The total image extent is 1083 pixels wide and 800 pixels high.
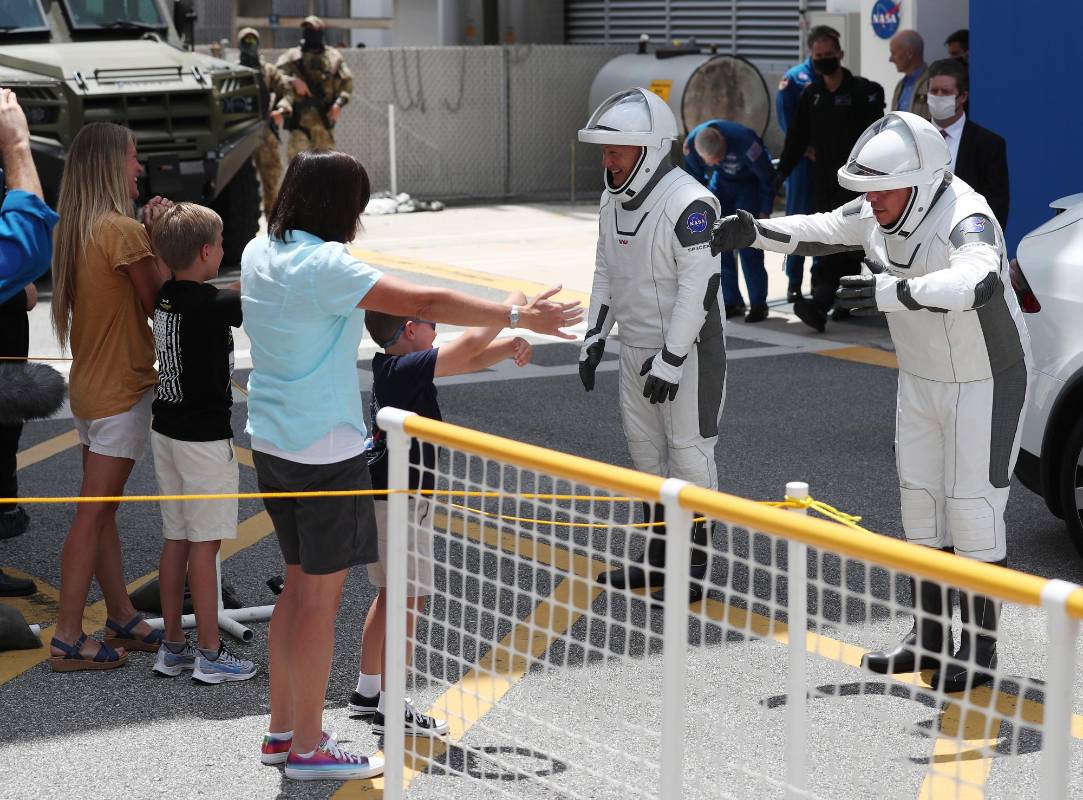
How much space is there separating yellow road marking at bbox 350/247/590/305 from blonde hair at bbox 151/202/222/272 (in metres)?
7.33

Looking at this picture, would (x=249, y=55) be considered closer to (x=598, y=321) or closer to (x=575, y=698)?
(x=598, y=321)

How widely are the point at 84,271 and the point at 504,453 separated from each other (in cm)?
236

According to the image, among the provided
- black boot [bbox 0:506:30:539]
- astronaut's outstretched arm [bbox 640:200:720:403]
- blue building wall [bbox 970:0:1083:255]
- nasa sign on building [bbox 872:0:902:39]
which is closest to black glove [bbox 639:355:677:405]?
astronaut's outstretched arm [bbox 640:200:720:403]

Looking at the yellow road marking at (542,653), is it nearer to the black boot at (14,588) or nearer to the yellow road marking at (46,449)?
the black boot at (14,588)

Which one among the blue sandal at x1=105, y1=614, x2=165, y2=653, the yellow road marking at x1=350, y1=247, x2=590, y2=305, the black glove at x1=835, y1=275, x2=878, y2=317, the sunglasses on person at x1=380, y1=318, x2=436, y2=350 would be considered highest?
the black glove at x1=835, y1=275, x2=878, y2=317

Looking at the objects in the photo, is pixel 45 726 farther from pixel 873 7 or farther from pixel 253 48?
pixel 253 48

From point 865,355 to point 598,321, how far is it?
4945 millimetres

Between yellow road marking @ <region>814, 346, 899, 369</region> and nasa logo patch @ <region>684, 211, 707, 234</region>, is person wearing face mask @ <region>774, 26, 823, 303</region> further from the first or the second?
nasa logo patch @ <region>684, 211, 707, 234</region>

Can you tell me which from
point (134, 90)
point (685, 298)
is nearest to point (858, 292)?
point (685, 298)

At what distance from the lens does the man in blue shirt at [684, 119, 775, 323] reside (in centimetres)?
1104

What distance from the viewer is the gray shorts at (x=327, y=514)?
4.05 m

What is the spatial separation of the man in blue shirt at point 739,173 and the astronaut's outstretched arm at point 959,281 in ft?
21.1

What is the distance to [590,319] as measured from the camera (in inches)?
232

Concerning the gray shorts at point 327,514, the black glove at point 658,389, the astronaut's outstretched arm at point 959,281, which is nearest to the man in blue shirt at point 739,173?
the black glove at point 658,389
